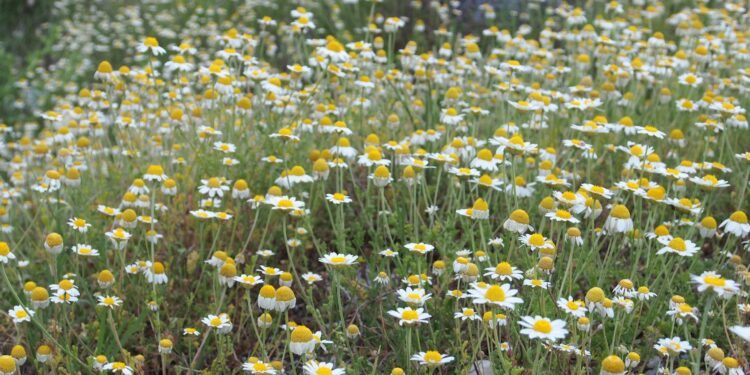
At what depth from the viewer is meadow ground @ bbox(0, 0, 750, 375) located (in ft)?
7.97

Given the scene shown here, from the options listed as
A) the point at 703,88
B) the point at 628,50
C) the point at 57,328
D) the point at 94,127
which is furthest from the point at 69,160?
the point at 703,88

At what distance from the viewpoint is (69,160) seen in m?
3.62

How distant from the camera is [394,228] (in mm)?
3371

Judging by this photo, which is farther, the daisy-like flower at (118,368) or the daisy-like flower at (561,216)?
the daisy-like flower at (561,216)

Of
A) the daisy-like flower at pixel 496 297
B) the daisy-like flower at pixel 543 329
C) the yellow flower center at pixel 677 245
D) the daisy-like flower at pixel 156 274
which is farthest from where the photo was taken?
the daisy-like flower at pixel 156 274

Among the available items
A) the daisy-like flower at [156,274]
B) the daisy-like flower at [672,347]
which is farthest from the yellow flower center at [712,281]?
the daisy-like flower at [156,274]

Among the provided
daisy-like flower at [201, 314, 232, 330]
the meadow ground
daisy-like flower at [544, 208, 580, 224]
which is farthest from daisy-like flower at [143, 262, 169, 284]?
daisy-like flower at [544, 208, 580, 224]

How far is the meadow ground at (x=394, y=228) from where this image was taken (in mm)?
2428

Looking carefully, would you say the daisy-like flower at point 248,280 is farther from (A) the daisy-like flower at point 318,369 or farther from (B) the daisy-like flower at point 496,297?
(B) the daisy-like flower at point 496,297

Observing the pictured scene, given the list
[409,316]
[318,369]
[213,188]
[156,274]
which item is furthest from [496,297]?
[213,188]

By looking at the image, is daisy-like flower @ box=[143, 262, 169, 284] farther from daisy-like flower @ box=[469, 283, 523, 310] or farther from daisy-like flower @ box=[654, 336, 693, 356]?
daisy-like flower @ box=[654, 336, 693, 356]

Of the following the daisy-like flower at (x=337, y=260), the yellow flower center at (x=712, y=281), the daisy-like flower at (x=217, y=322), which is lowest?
the daisy-like flower at (x=217, y=322)

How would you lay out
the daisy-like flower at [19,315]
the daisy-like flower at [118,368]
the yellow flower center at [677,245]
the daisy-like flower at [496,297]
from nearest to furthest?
1. the daisy-like flower at [496,297]
2. the daisy-like flower at [118,368]
3. the yellow flower center at [677,245]
4. the daisy-like flower at [19,315]

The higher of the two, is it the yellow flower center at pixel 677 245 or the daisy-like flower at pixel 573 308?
the yellow flower center at pixel 677 245
